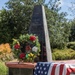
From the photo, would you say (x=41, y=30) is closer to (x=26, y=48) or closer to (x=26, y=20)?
(x=26, y=48)

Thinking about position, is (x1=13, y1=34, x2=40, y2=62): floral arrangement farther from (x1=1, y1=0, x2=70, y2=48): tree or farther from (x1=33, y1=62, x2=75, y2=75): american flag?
(x1=1, y1=0, x2=70, y2=48): tree

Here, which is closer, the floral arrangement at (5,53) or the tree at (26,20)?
the floral arrangement at (5,53)

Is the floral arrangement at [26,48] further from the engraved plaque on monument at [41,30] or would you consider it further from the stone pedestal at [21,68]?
the engraved plaque on monument at [41,30]

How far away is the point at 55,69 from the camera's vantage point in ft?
19.9

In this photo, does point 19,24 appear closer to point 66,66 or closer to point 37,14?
point 37,14

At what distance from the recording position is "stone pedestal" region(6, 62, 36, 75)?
7.28 m

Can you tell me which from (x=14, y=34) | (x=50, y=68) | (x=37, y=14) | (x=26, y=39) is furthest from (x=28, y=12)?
(x=50, y=68)

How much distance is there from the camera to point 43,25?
34.6 feet

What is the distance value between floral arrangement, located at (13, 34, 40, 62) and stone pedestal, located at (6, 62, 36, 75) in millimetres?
305

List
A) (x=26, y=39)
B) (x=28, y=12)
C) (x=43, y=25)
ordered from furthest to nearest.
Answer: (x=28, y=12), (x=43, y=25), (x=26, y=39)

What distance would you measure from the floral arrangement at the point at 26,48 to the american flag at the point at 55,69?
1239 mm

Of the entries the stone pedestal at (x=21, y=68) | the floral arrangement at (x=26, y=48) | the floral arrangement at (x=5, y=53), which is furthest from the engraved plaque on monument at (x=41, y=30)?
the floral arrangement at (x=5, y=53)

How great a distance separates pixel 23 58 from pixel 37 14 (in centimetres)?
330

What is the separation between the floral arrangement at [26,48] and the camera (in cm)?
782
